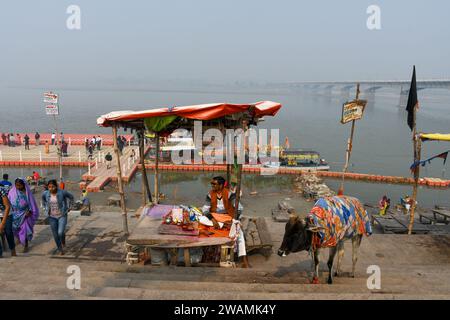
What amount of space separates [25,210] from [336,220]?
6332 millimetres

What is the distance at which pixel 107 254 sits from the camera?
296 inches

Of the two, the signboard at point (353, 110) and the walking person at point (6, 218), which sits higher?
the signboard at point (353, 110)

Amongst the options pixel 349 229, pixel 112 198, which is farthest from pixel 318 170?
pixel 349 229

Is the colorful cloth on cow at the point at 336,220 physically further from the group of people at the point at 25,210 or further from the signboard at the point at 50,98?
the signboard at the point at 50,98

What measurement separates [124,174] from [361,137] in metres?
42.6

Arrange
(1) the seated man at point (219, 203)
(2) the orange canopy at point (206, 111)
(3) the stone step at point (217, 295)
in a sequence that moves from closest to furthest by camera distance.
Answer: (3) the stone step at point (217, 295) < (2) the orange canopy at point (206, 111) < (1) the seated man at point (219, 203)

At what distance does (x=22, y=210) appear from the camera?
289 inches

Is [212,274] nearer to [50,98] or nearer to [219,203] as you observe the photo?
[219,203]

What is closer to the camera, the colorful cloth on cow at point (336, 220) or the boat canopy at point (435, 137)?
the colorful cloth on cow at point (336, 220)

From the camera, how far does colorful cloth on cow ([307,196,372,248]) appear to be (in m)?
5.95

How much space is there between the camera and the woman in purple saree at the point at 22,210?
23.6 ft

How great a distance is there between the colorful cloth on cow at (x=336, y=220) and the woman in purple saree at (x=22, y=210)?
5.78 m

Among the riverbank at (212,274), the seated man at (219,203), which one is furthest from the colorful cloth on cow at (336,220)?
the seated man at (219,203)
